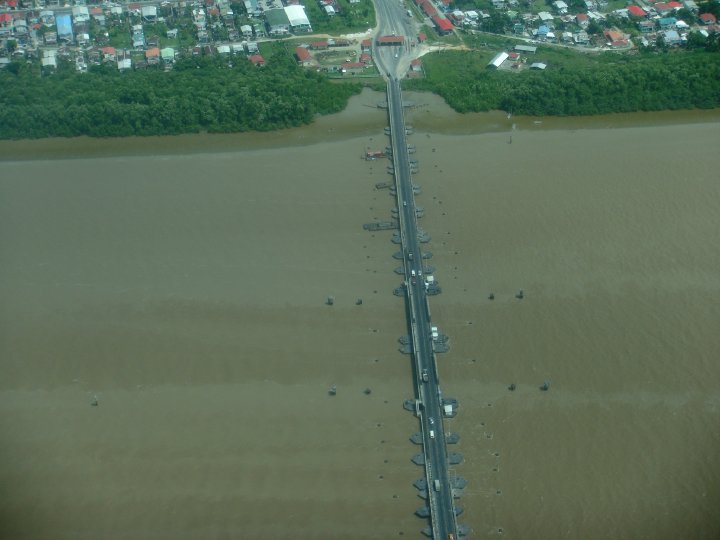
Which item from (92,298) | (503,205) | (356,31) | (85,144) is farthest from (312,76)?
(92,298)

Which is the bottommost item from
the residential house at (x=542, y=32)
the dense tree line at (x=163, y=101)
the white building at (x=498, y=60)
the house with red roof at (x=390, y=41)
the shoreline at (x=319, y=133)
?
the shoreline at (x=319, y=133)

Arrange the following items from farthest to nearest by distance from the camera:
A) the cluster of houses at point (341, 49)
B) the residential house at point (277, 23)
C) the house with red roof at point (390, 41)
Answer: the residential house at point (277, 23) < the house with red roof at point (390, 41) < the cluster of houses at point (341, 49)

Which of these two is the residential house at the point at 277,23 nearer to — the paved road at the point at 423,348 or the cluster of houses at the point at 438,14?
the cluster of houses at the point at 438,14

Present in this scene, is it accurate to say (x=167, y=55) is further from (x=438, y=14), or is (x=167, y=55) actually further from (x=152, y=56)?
(x=438, y=14)

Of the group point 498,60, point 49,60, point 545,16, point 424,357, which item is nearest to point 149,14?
point 49,60

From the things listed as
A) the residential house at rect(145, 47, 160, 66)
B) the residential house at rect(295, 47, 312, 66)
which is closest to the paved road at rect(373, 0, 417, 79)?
the residential house at rect(295, 47, 312, 66)

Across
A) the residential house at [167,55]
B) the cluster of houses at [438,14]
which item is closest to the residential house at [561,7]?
the cluster of houses at [438,14]

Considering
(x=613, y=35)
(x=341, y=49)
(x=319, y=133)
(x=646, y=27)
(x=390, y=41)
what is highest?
(x=646, y=27)
